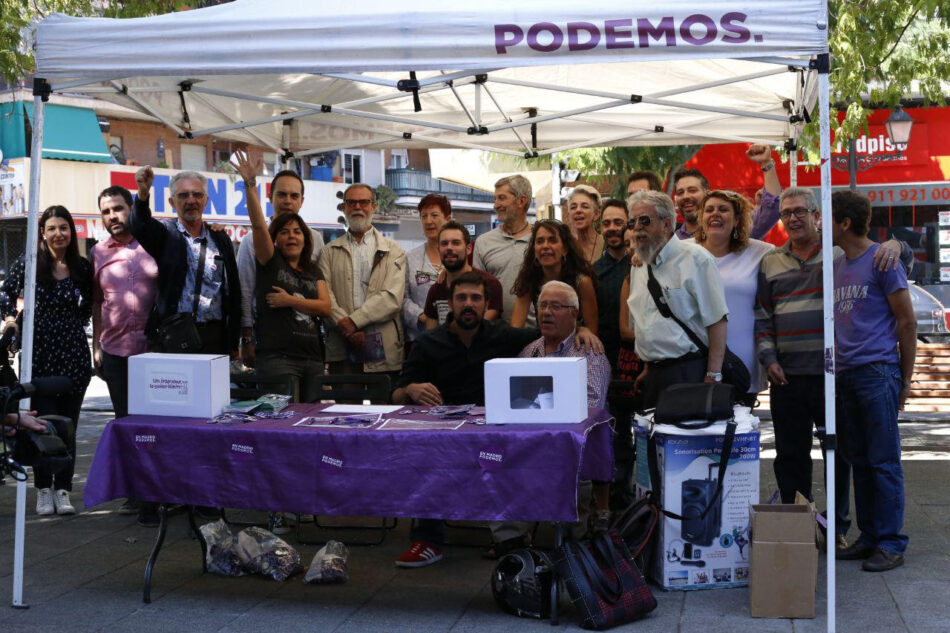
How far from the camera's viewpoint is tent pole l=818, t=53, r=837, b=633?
14.2ft

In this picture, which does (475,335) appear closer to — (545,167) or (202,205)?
(202,205)

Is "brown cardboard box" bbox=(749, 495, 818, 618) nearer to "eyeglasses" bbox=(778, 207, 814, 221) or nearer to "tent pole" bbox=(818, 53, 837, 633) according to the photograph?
"tent pole" bbox=(818, 53, 837, 633)

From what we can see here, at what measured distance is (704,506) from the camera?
4879 millimetres

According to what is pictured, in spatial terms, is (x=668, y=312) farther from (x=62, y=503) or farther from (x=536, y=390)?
(x=62, y=503)

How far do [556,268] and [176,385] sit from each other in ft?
7.34

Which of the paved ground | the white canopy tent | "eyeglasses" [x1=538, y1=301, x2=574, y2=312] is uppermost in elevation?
the white canopy tent

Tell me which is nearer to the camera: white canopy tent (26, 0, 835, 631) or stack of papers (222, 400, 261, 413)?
white canopy tent (26, 0, 835, 631)

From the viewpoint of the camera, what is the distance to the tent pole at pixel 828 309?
434 cm

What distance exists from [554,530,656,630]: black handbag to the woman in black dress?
3524 millimetres

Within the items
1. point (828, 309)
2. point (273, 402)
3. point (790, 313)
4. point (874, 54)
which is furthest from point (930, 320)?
point (273, 402)

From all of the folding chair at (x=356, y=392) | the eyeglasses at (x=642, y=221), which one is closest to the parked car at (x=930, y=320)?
the eyeglasses at (x=642, y=221)

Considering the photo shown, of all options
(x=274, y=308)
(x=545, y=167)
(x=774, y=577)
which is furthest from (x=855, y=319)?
(x=545, y=167)

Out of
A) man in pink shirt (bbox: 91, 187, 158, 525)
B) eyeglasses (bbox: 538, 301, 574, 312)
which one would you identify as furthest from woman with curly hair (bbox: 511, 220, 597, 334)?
man in pink shirt (bbox: 91, 187, 158, 525)

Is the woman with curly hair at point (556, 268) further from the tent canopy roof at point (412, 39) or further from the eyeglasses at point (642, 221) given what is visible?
the tent canopy roof at point (412, 39)
